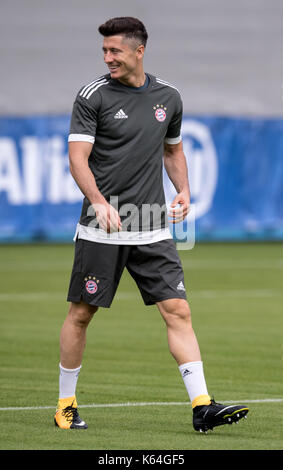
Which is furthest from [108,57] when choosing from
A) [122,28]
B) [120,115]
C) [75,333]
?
[75,333]

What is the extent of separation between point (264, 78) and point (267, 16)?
4.95 ft

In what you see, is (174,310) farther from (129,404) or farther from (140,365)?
(140,365)

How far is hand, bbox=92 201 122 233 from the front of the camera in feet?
22.5

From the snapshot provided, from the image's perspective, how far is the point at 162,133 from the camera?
24.0ft

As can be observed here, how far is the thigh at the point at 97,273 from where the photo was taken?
7137 millimetres

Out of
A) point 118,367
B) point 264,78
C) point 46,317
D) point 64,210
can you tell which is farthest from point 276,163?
point 118,367

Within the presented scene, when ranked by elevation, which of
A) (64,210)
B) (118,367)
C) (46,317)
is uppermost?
(118,367)

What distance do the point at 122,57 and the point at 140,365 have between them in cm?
389

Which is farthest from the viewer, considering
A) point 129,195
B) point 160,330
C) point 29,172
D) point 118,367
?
point 29,172

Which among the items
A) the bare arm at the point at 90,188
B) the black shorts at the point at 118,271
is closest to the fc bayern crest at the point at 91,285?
the black shorts at the point at 118,271

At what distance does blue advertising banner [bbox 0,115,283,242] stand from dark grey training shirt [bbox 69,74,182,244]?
57.2 ft

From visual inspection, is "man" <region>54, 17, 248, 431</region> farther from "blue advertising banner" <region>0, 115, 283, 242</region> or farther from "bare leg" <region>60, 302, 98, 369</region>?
"blue advertising banner" <region>0, 115, 283, 242</region>

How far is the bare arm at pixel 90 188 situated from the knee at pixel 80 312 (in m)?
0.60

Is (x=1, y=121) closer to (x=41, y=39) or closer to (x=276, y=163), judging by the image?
(x=41, y=39)
